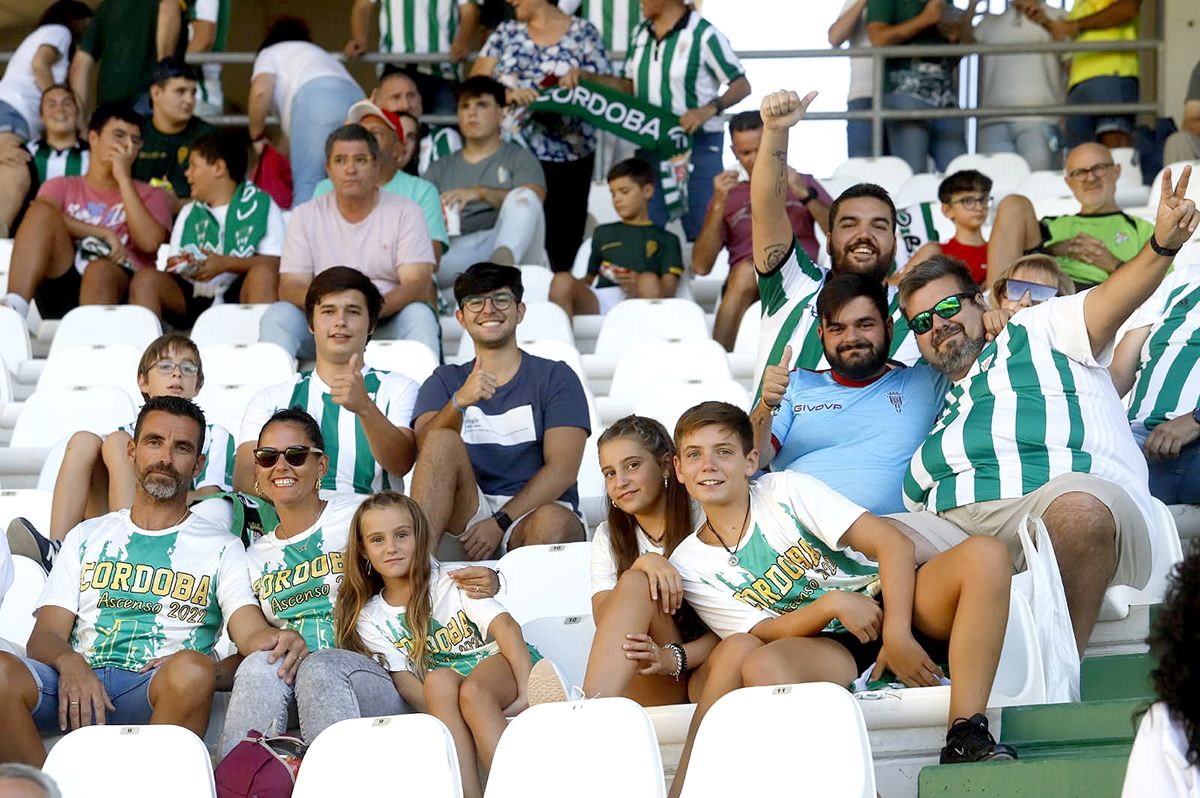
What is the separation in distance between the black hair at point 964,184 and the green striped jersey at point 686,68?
4.07 feet

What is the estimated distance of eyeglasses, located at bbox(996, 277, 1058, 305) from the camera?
12.3 ft

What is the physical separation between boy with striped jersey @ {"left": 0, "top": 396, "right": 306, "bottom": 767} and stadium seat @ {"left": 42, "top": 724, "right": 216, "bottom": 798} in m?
0.33

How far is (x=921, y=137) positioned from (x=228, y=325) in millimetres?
3155

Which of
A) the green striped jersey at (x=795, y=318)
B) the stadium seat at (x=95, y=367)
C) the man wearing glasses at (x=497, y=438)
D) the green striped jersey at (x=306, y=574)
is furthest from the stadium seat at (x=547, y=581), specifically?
the stadium seat at (x=95, y=367)

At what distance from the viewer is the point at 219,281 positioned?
5734 mm

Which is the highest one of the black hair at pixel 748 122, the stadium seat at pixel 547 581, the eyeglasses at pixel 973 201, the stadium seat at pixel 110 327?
the black hair at pixel 748 122

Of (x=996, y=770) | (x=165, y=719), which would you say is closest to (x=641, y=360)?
(x=165, y=719)

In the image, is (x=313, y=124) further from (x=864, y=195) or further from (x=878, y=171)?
(x=864, y=195)

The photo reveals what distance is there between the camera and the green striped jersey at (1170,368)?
4.02 metres

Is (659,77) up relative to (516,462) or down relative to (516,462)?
up

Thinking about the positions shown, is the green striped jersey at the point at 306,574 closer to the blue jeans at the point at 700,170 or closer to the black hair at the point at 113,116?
the black hair at the point at 113,116

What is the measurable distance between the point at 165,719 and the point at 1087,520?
64.1 inches

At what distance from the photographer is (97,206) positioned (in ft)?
19.4

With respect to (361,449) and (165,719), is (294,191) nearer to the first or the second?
(361,449)
